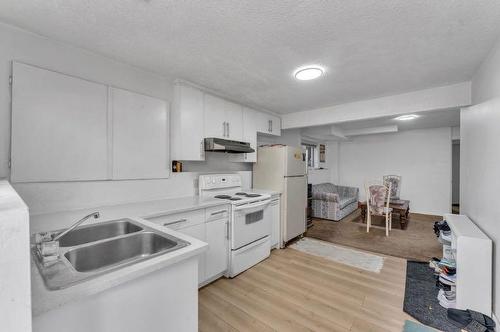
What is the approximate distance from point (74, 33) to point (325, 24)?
1879mm

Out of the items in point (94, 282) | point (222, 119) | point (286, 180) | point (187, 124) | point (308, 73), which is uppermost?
point (308, 73)

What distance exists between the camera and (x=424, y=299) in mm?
2170

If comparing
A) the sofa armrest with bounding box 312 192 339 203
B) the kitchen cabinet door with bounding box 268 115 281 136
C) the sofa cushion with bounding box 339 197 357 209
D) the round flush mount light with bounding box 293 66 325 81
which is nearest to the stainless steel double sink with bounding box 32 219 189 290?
the round flush mount light with bounding box 293 66 325 81

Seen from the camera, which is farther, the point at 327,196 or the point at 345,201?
the point at 345,201

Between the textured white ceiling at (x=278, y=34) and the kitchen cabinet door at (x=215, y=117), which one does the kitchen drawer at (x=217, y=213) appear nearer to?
the kitchen cabinet door at (x=215, y=117)

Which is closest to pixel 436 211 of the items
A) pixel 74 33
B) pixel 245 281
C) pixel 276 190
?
pixel 276 190

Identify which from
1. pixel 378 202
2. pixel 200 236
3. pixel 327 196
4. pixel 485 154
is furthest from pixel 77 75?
pixel 378 202

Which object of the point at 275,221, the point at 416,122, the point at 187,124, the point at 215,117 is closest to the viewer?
the point at 187,124

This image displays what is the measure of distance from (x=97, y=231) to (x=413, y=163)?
7049mm

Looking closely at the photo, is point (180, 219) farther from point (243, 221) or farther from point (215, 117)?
point (215, 117)

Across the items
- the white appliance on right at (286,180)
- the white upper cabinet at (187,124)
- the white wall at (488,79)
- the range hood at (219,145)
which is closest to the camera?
the white wall at (488,79)

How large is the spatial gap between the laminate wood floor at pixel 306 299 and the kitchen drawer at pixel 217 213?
73cm

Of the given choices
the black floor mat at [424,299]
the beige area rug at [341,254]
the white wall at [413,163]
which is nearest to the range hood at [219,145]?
the beige area rug at [341,254]

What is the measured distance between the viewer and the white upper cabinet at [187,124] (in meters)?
2.55
